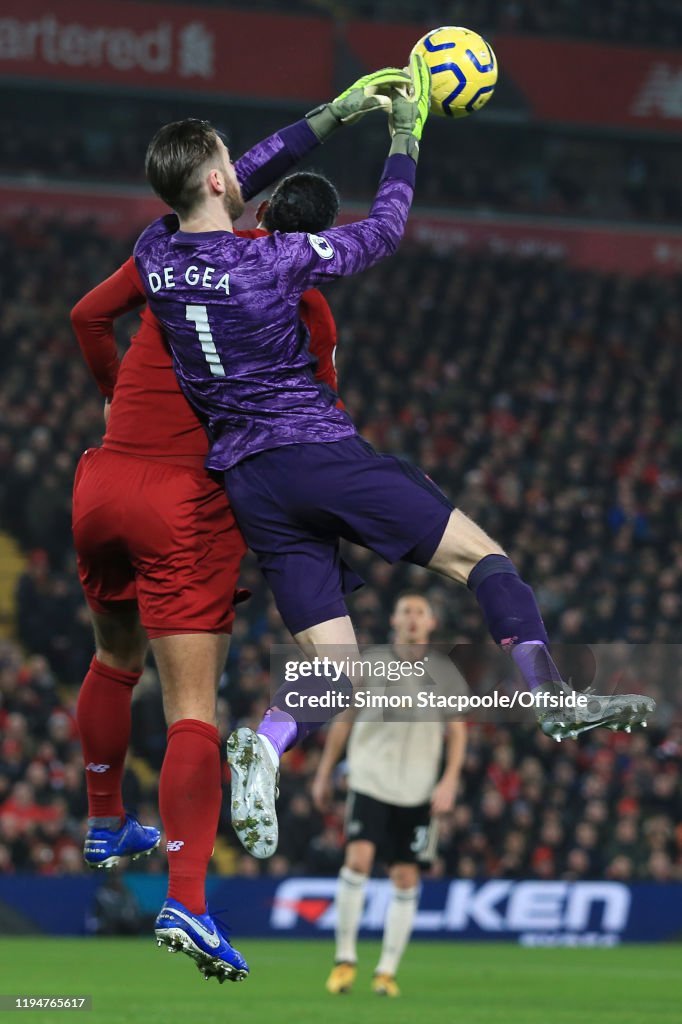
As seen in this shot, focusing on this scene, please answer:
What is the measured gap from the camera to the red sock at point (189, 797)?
5.68 metres

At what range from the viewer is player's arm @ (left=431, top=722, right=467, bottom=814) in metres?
11.7

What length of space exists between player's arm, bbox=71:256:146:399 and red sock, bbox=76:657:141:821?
1043 mm

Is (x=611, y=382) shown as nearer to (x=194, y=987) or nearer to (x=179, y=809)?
(x=194, y=987)

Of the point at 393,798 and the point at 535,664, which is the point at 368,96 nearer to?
the point at 535,664

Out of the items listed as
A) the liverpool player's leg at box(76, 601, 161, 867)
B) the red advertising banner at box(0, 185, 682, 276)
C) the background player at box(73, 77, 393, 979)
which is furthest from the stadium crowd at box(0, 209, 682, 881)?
the background player at box(73, 77, 393, 979)

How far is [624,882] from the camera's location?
17.1 m

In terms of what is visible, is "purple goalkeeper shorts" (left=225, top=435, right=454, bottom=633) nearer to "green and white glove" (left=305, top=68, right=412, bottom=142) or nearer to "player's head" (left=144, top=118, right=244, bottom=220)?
"player's head" (left=144, top=118, right=244, bottom=220)

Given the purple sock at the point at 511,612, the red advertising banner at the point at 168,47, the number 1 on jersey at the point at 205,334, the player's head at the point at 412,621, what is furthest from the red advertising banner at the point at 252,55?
the purple sock at the point at 511,612

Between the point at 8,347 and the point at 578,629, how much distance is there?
7.71m

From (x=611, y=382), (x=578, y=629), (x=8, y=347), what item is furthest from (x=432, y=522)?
(x=611, y=382)

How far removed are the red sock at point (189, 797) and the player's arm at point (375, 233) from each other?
143cm

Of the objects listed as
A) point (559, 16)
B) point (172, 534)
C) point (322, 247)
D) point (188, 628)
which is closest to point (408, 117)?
point (322, 247)

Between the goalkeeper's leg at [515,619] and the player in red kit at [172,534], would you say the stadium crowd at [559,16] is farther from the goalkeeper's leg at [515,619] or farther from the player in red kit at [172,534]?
the goalkeeper's leg at [515,619]

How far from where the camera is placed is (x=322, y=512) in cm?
563
